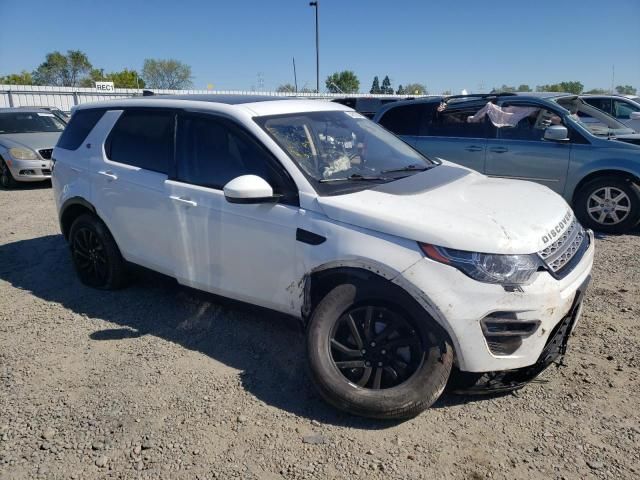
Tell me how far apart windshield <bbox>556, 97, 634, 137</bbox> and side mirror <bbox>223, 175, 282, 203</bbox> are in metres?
5.91

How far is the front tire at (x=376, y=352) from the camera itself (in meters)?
2.77

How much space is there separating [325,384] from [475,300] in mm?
952

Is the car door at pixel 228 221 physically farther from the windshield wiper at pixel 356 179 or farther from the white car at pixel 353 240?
the windshield wiper at pixel 356 179

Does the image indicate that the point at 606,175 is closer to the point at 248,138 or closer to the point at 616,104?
the point at 248,138

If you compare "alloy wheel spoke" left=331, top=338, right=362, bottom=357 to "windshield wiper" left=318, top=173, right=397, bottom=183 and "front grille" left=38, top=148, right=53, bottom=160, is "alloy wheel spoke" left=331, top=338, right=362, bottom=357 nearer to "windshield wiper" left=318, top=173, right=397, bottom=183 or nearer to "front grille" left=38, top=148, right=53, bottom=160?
"windshield wiper" left=318, top=173, right=397, bottom=183

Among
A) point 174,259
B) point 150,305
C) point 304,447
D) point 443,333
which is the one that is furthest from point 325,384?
point 150,305

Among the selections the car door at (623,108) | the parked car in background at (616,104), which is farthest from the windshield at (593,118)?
the car door at (623,108)

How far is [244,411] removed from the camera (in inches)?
119

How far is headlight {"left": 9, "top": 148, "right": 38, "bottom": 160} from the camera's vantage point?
1043cm

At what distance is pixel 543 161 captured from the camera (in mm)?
7031

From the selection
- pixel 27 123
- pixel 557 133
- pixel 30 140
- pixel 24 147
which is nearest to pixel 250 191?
pixel 557 133

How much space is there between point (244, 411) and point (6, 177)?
10.1 meters

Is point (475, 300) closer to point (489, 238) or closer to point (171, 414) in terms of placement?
point (489, 238)

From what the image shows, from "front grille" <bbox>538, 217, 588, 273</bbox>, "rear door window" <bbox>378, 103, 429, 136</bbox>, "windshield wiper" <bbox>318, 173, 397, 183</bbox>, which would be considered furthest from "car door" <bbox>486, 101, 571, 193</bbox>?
"windshield wiper" <bbox>318, 173, 397, 183</bbox>
